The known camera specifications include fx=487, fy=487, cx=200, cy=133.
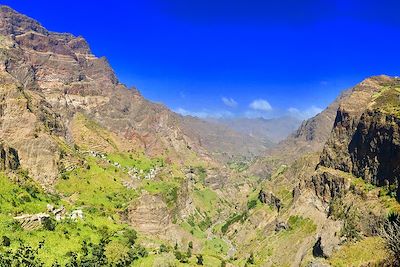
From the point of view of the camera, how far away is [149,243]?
175 m

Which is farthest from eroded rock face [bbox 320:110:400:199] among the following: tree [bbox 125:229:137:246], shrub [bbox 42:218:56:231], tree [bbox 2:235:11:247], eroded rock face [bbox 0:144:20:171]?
eroded rock face [bbox 0:144:20:171]

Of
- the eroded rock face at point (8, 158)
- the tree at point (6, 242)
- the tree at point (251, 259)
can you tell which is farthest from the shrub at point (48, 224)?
the tree at point (251, 259)

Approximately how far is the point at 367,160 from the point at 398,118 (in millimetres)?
25846

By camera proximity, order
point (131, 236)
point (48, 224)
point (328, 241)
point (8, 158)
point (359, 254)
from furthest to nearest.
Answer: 1. point (8, 158)
2. point (131, 236)
3. point (328, 241)
4. point (48, 224)
5. point (359, 254)

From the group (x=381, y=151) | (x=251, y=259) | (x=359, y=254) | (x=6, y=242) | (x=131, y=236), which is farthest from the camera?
(x=251, y=259)

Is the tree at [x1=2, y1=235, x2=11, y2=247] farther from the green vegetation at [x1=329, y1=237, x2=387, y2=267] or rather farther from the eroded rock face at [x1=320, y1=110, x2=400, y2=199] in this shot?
the eroded rock face at [x1=320, y1=110, x2=400, y2=199]

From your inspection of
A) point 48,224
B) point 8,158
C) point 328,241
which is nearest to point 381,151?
point 328,241

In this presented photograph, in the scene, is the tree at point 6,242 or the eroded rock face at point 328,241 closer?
the tree at point 6,242

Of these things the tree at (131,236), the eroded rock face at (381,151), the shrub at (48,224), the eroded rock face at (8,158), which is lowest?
the tree at (131,236)

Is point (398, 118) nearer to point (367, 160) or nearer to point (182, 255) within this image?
point (367, 160)

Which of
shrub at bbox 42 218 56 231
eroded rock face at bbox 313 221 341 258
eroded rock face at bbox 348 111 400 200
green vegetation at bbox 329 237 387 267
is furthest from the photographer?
eroded rock face at bbox 348 111 400 200

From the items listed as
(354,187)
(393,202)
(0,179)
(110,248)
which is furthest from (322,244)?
(0,179)

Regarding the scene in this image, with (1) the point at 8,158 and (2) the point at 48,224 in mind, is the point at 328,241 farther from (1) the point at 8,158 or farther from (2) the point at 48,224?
(1) the point at 8,158

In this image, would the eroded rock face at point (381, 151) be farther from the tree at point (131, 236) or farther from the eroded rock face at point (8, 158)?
the eroded rock face at point (8, 158)
